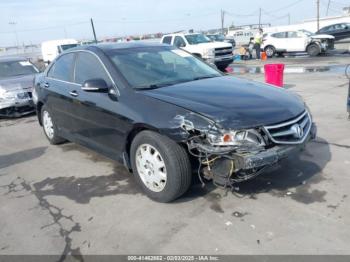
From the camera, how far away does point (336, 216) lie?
141 inches

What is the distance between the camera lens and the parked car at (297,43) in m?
22.5

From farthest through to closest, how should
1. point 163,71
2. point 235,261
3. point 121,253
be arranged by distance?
point 163,71, point 121,253, point 235,261

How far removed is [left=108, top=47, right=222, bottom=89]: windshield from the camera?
15.0ft

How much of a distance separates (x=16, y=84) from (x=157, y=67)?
6.28 m

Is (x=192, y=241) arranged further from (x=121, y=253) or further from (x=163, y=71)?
(x=163, y=71)

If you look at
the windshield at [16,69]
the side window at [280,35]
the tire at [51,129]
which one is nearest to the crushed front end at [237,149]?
the tire at [51,129]

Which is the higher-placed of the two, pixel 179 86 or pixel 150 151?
pixel 179 86

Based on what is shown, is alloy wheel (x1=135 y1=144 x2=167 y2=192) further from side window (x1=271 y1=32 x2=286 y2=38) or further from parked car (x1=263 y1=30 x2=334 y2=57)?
side window (x1=271 y1=32 x2=286 y2=38)

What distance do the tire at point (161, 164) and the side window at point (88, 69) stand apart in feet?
3.26

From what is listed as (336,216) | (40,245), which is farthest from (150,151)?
(336,216)

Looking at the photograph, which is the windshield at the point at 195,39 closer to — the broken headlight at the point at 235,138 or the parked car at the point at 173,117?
the parked car at the point at 173,117

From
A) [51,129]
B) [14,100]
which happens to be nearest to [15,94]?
[14,100]

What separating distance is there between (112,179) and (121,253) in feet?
5.71

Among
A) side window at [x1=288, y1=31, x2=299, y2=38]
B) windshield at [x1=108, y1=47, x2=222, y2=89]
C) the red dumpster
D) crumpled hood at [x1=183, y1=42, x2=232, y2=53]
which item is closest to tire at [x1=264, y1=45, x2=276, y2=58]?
side window at [x1=288, y1=31, x2=299, y2=38]
